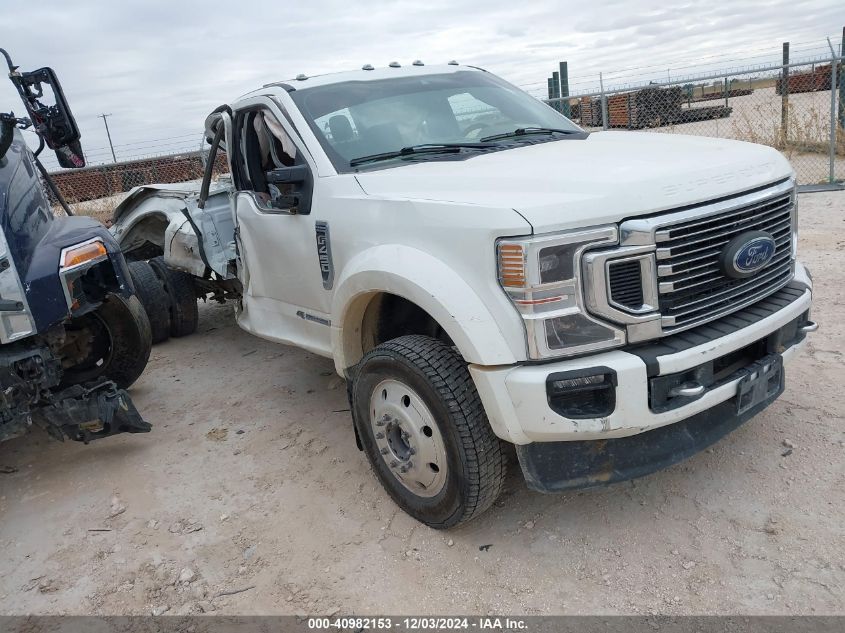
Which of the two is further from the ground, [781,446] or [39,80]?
[39,80]

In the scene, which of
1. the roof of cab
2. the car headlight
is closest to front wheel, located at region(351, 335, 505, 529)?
the car headlight

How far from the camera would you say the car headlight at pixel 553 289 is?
2.50 metres

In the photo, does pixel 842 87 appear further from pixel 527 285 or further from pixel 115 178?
pixel 115 178

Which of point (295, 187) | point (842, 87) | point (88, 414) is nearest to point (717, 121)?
point (842, 87)

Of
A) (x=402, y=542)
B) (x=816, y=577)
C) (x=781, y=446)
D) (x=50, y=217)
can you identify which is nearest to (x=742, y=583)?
(x=816, y=577)

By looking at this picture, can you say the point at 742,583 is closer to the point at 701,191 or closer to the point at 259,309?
the point at 701,191

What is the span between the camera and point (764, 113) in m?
16.2

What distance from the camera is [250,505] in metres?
3.60

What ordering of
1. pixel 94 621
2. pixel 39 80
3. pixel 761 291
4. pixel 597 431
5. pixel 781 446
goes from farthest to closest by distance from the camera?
pixel 39 80 → pixel 781 446 → pixel 761 291 → pixel 94 621 → pixel 597 431

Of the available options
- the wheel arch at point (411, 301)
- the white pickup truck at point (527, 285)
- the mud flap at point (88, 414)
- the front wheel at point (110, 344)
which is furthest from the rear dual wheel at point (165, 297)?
the wheel arch at point (411, 301)

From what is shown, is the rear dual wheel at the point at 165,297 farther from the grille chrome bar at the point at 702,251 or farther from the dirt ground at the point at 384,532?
the grille chrome bar at the point at 702,251

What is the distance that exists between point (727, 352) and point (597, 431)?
63cm

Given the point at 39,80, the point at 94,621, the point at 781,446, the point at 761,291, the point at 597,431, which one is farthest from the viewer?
the point at 39,80

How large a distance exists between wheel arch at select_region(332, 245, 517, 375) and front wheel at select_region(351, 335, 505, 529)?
18cm
